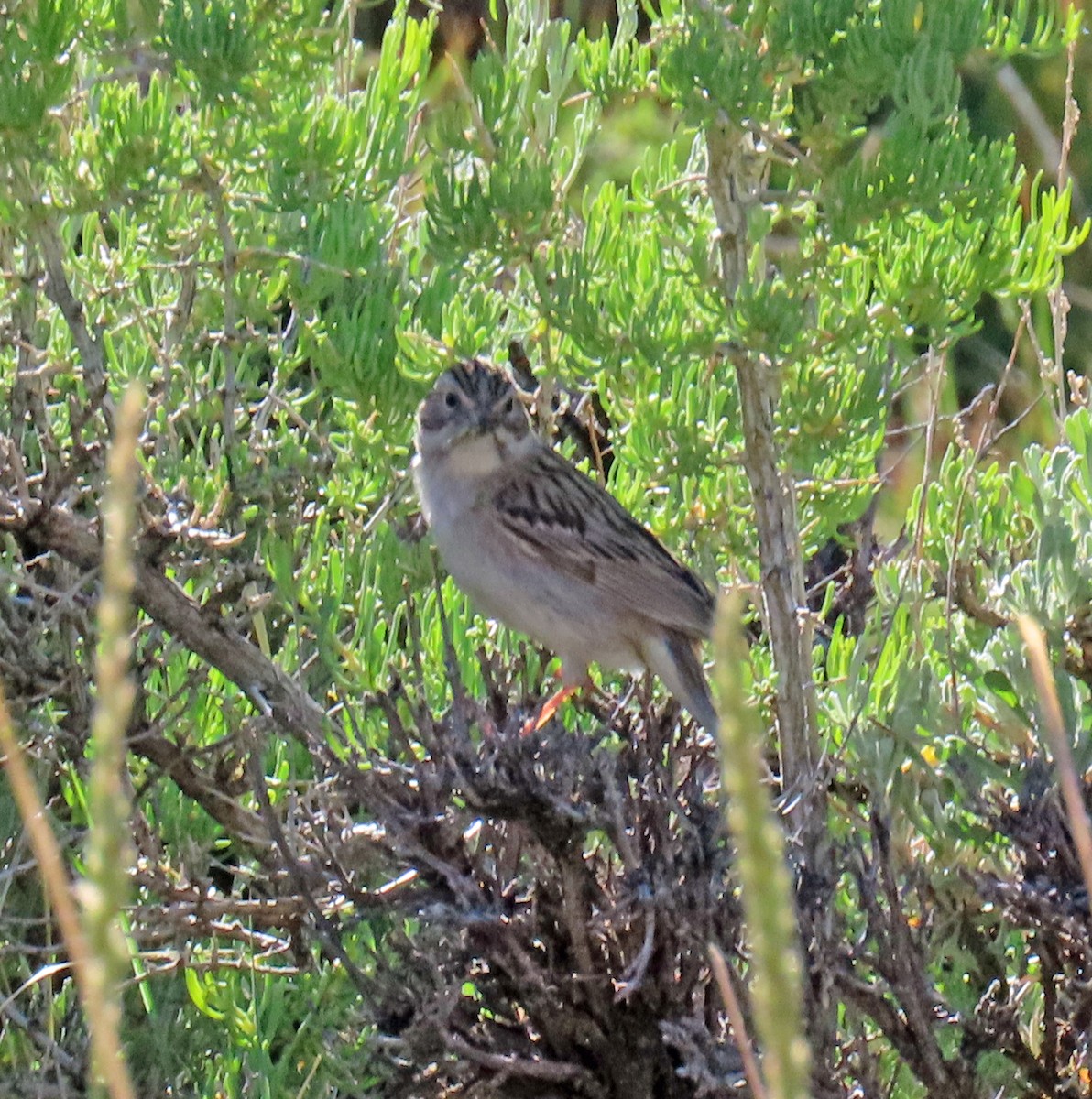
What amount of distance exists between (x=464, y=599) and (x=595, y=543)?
1.13 ft

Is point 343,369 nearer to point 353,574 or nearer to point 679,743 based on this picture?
point 353,574

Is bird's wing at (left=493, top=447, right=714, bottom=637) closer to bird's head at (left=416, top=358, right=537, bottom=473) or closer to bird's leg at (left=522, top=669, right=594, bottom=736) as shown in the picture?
bird's head at (left=416, top=358, right=537, bottom=473)

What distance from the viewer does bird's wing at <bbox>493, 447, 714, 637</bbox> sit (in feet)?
12.8

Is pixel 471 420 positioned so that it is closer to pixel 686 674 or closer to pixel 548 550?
pixel 548 550

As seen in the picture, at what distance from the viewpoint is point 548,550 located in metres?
4.05

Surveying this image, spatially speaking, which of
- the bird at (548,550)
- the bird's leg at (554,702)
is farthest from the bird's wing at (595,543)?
the bird's leg at (554,702)

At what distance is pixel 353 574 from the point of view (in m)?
3.53

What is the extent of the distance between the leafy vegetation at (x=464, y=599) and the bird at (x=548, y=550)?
0.09 meters

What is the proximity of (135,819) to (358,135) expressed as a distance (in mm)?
1464

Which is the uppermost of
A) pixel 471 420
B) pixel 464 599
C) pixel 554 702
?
pixel 471 420

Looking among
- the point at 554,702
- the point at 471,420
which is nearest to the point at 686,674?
the point at 554,702

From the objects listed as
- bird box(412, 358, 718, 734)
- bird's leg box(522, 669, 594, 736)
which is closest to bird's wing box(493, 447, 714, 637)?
bird box(412, 358, 718, 734)

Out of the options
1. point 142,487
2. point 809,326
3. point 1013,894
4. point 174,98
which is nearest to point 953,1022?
point 1013,894

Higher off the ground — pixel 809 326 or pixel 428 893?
pixel 809 326
